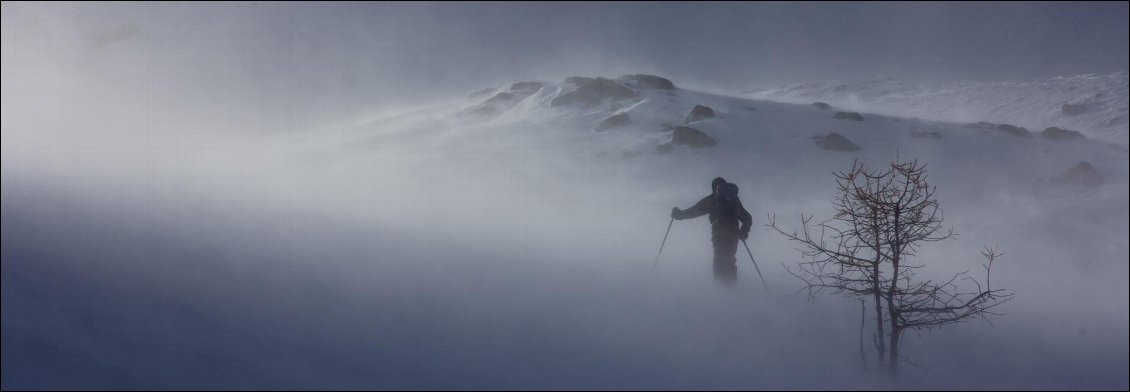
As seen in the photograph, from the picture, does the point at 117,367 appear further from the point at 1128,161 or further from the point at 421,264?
the point at 1128,161

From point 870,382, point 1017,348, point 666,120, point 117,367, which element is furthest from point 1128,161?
point 117,367

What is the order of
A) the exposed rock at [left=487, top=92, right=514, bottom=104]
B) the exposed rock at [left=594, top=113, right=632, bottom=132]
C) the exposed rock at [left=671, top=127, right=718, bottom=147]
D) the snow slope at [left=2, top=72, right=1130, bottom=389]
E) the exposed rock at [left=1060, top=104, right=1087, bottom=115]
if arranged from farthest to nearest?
the exposed rock at [left=1060, top=104, right=1087, bottom=115] < the exposed rock at [left=487, top=92, right=514, bottom=104] < the exposed rock at [left=594, top=113, right=632, bottom=132] < the exposed rock at [left=671, top=127, right=718, bottom=147] < the snow slope at [left=2, top=72, right=1130, bottom=389]

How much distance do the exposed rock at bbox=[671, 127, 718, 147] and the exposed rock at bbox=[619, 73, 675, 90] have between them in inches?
857

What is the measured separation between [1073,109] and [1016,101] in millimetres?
15150

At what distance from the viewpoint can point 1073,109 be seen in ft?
286

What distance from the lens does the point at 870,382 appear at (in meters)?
6.76

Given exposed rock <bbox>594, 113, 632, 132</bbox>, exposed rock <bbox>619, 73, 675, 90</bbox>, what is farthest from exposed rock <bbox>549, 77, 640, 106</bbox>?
exposed rock <bbox>594, 113, 632, 132</bbox>

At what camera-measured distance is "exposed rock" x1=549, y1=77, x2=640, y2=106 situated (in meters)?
64.9

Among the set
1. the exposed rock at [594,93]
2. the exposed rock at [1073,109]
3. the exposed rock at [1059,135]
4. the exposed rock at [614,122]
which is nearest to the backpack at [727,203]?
the exposed rock at [614,122]

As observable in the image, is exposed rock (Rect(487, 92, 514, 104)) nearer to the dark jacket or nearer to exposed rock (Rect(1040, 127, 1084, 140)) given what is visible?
exposed rock (Rect(1040, 127, 1084, 140))

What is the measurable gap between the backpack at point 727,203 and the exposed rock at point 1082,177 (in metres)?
40.2

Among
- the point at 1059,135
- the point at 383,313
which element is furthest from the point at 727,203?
the point at 1059,135

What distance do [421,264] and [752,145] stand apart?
4513cm

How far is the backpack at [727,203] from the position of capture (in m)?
10.3
